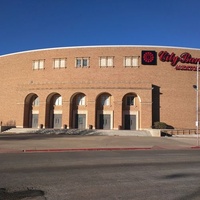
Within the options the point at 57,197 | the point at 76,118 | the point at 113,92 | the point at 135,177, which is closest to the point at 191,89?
the point at 113,92

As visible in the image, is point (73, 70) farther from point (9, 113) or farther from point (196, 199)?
point (196, 199)

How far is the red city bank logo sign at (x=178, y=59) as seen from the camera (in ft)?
146

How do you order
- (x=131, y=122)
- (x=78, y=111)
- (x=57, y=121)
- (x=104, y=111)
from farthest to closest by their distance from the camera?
(x=57, y=121) → (x=78, y=111) → (x=104, y=111) → (x=131, y=122)

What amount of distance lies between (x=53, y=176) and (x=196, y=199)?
194 inches

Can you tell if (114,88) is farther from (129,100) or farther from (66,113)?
(66,113)

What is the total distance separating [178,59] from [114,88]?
37.8 feet

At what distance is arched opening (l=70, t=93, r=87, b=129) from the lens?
45.7 m

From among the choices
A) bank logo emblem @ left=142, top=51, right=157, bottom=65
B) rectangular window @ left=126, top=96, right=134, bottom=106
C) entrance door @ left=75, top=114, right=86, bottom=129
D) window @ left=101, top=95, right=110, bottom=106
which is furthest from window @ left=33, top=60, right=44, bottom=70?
bank logo emblem @ left=142, top=51, right=157, bottom=65

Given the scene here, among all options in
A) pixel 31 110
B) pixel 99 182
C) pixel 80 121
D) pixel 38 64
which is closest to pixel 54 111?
pixel 31 110

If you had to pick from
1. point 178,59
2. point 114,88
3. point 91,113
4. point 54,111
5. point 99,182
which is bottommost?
point 99,182

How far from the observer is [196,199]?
689 centimetres

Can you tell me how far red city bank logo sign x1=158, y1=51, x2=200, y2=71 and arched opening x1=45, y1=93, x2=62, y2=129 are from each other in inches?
729

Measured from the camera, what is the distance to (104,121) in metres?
44.9

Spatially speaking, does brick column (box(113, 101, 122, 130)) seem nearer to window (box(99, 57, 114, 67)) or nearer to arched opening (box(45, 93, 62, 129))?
window (box(99, 57, 114, 67))
